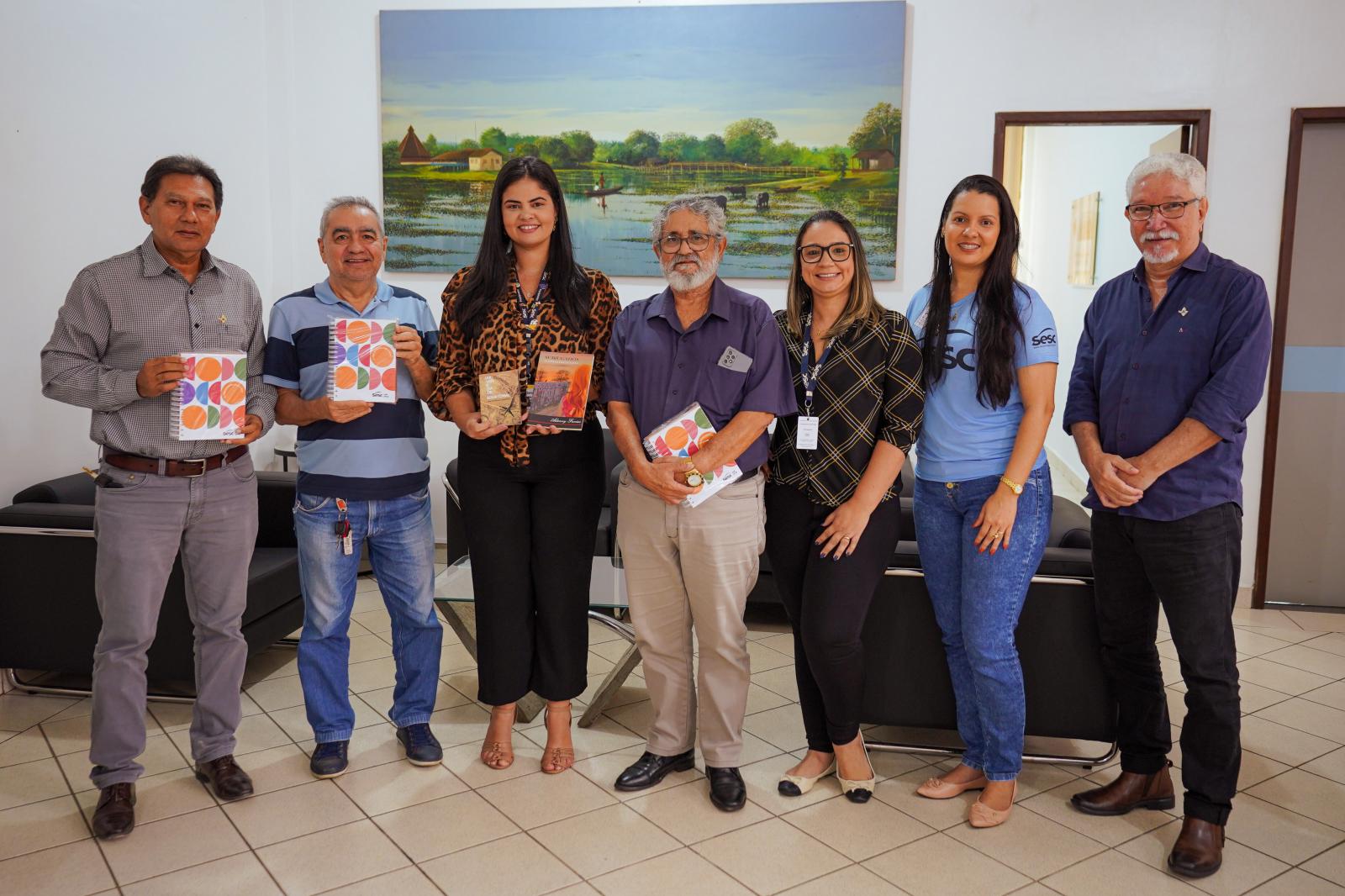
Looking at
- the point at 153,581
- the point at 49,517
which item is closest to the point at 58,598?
the point at 49,517

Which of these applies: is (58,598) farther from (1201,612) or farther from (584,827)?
(1201,612)

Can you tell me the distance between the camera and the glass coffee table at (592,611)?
3.52 meters

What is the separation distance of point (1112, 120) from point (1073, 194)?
3091 mm

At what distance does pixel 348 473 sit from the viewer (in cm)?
306

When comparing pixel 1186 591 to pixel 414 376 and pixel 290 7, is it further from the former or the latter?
pixel 290 7

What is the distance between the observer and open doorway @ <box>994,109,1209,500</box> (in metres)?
5.12

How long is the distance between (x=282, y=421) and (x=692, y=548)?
51.3 inches

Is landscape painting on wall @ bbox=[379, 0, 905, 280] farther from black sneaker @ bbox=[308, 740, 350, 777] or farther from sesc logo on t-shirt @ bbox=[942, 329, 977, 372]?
black sneaker @ bbox=[308, 740, 350, 777]

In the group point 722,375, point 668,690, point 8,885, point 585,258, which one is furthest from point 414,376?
point 585,258

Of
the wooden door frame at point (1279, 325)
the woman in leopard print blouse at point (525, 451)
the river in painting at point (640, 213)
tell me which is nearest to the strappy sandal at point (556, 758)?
the woman in leopard print blouse at point (525, 451)

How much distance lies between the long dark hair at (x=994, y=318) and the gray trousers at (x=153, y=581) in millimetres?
2034

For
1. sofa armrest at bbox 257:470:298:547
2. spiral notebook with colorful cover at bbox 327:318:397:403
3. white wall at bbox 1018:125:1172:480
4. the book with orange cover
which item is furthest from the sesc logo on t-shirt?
white wall at bbox 1018:125:1172:480

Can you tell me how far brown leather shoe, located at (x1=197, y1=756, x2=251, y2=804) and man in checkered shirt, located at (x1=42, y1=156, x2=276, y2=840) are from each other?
21 centimetres

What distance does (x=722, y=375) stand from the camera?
2.83 meters
